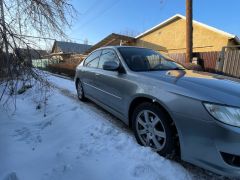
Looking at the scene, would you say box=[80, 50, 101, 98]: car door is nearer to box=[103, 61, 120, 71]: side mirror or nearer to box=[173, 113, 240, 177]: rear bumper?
box=[103, 61, 120, 71]: side mirror

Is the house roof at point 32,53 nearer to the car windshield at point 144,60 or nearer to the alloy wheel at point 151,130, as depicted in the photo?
the car windshield at point 144,60

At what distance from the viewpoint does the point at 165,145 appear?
2.76 meters

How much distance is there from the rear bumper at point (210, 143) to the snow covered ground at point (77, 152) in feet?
1.23

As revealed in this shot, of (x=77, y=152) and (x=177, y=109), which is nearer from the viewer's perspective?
(x=177, y=109)

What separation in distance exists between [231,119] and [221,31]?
53.1 feet

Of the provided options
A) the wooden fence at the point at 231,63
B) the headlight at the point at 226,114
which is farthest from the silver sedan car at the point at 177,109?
the wooden fence at the point at 231,63

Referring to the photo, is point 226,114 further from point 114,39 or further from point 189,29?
point 114,39

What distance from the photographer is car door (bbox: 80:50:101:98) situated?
196 inches

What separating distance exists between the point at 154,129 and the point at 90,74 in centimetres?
264

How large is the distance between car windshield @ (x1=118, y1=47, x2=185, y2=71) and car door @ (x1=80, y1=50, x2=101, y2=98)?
1.05 m

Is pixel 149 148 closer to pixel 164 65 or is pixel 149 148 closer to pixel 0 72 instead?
pixel 164 65

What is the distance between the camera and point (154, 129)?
2.92 meters

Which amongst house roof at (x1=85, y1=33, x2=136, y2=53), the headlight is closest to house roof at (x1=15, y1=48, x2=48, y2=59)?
the headlight

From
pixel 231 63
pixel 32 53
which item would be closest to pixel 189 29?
pixel 231 63
